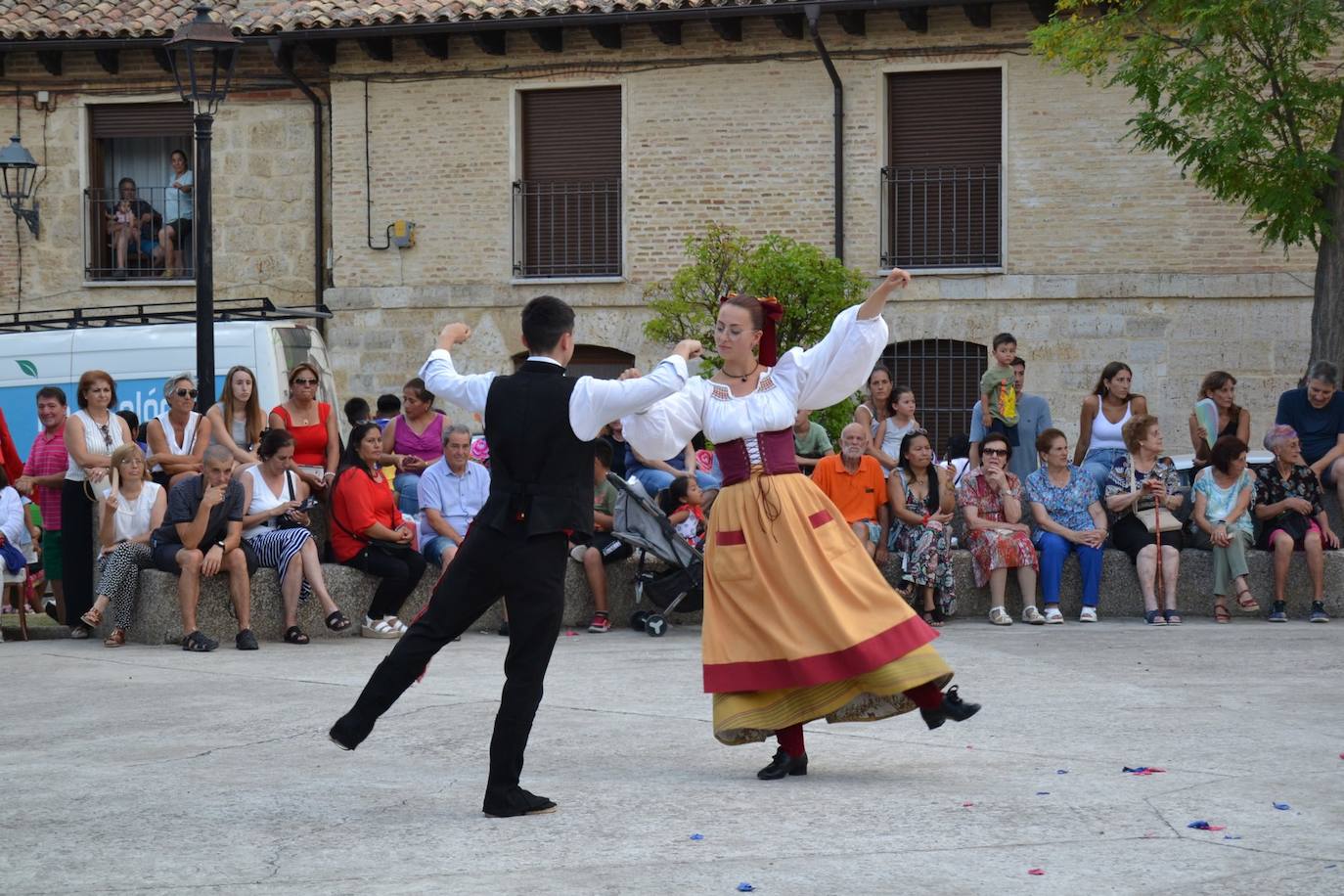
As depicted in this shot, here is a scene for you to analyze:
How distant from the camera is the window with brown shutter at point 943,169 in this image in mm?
21250

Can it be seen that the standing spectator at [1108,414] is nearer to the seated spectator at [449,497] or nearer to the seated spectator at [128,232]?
the seated spectator at [449,497]

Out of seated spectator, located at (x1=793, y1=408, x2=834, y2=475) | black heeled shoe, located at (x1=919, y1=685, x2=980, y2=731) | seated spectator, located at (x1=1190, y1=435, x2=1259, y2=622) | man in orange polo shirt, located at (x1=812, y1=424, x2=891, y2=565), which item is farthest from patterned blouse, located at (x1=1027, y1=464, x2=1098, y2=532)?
black heeled shoe, located at (x1=919, y1=685, x2=980, y2=731)

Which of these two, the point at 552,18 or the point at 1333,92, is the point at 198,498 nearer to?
the point at 1333,92

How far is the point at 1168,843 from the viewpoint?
18.7 feet

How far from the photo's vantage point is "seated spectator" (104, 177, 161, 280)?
23797 millimetres

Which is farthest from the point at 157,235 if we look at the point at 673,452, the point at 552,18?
the point at 673,452

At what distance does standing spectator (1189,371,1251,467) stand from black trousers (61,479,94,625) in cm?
778

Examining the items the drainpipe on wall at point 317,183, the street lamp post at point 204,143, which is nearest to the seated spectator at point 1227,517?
the street lamp post at point 204,143

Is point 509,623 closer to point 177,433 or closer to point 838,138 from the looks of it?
point 177,433

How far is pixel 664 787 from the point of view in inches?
267

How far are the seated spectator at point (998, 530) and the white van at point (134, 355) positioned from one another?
710 cm

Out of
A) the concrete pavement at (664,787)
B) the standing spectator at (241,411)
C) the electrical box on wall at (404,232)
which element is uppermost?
the electrical box on wall at (404,232)

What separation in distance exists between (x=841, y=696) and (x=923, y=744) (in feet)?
2.76

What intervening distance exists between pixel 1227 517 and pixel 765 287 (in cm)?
737
